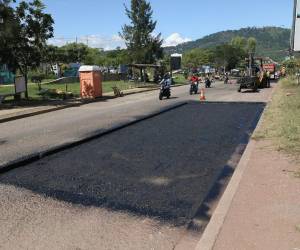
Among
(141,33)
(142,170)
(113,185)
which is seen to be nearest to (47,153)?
(142,170)

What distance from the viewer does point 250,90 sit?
36156 mm

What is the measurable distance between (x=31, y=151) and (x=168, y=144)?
316cm

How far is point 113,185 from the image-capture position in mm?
7668

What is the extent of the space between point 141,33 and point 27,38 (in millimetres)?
34507

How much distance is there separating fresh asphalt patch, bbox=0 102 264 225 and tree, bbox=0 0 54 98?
13132 mm

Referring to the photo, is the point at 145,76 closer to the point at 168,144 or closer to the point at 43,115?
the point at 43,115

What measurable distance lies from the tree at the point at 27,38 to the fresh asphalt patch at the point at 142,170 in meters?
13.1

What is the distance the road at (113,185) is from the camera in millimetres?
5434

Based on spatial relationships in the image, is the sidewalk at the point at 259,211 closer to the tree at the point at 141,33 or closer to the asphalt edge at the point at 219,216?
the asphalt edge at the point at 219,216

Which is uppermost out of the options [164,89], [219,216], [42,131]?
[219,216]

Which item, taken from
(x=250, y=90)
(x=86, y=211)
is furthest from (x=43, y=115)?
(x=250, y=90)

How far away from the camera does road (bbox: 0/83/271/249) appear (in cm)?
543

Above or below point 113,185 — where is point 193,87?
below

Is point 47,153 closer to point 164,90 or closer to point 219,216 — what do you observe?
point 219,216
